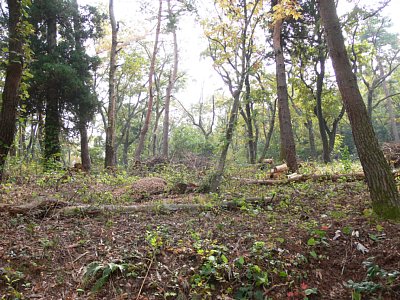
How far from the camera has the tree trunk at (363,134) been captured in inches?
163

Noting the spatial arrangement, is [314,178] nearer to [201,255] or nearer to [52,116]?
[201,255]

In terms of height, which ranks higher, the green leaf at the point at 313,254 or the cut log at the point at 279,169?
the cut log at the point at 279,169

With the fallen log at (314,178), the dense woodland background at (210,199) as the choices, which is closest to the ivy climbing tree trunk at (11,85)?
the dense woodland background at (210,199)

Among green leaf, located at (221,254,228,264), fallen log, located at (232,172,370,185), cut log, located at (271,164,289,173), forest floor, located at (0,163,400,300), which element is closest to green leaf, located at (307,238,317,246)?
→ forest floor, located at (0,163,400,300)

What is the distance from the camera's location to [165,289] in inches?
123

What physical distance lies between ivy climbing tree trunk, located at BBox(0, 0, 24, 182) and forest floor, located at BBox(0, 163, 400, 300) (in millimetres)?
2230

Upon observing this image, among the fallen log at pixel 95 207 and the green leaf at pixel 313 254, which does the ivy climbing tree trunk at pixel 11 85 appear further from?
the green leaf at pixel 313 254

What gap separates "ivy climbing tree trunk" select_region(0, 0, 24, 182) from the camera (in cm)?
635

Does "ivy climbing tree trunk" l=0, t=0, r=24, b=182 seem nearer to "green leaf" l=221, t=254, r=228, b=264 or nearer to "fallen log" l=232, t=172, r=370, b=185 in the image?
"green leaf" l=221, t=254, r=228, b=264

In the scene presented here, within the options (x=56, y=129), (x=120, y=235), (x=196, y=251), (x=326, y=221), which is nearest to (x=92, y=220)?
(x=120, y=235)

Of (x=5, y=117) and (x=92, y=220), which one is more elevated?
(x=5, y=117)

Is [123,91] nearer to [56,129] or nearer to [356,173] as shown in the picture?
[56,129]

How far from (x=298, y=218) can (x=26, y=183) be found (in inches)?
278

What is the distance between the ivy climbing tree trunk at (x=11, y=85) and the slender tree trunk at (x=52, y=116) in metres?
6.47
